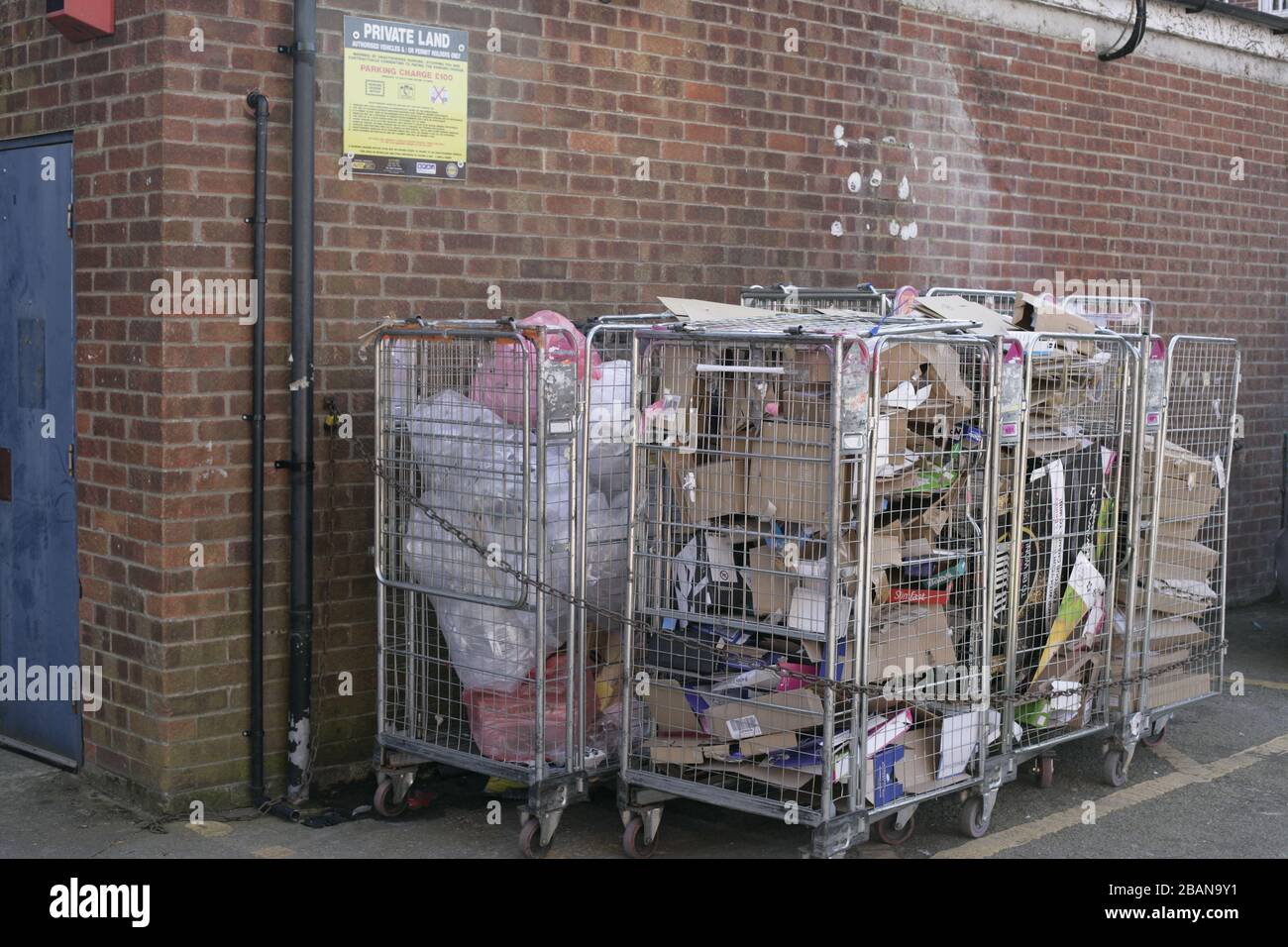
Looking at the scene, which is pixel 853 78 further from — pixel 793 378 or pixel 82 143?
pixel 82 143

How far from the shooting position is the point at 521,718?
5.77m

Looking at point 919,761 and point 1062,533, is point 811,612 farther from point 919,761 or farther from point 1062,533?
point 1062,533

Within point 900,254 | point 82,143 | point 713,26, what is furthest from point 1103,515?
point 82,143

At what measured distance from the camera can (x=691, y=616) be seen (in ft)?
18.5

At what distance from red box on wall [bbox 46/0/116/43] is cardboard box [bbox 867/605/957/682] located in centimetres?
395

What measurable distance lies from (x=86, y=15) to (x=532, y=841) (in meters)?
3.79

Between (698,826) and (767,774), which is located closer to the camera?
(767,774)

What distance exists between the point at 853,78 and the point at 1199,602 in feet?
11.4

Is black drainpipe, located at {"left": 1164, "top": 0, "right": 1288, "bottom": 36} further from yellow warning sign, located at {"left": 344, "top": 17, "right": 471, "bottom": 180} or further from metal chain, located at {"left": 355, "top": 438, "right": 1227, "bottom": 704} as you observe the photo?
metal chain, located at {"left": 355, "top": 438, "right": 1227, "bottom": 704}

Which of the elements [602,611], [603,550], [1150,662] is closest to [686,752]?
[602,611]

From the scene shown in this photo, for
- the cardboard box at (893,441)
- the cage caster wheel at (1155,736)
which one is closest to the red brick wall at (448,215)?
the cardboard box at (893,441)

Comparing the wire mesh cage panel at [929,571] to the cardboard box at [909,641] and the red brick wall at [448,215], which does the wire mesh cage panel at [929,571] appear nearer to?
the cardboard box at [909,641]

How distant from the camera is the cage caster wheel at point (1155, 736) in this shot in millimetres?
7121

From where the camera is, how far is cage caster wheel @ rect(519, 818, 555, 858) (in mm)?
5648
